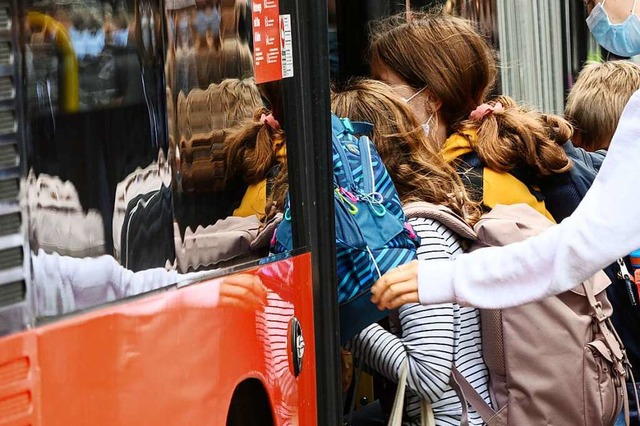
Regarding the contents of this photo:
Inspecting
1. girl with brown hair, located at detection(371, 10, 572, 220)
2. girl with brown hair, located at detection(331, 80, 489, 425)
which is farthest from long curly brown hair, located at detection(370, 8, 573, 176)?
girl with brown hair, located at detection(331, 80, 489, 425)

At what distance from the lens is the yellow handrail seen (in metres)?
1.58

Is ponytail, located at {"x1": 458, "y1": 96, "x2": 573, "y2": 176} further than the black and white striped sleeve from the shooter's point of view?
Yes

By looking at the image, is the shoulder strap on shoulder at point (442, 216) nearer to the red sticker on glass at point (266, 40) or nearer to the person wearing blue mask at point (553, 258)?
the person wearing blue mask at point (553, 258)

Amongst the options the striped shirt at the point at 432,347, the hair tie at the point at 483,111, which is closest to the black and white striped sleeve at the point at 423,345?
the striped shirt at the point at 432,347

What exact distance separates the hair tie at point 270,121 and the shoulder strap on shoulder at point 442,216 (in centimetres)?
68

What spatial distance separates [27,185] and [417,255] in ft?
4.81

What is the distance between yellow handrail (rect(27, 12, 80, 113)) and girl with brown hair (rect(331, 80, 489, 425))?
140 centimetres

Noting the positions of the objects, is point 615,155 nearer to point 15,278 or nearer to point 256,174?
point 256,174

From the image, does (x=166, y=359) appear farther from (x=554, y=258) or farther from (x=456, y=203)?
(x=456, y=203)

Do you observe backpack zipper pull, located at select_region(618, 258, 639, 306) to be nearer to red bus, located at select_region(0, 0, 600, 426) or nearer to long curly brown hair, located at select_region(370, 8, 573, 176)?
long curly brown hair, located at select_region(370, 8, 573, 176)

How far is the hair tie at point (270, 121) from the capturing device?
2.25 metres

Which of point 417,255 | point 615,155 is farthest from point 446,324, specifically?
point 615,155

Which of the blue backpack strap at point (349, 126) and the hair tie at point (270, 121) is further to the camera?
the blue backpack strap at point (349, 126)

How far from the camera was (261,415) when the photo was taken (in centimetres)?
226
